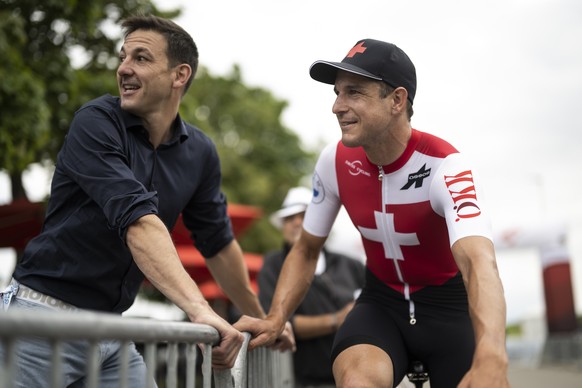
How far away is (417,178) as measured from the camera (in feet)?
12.6

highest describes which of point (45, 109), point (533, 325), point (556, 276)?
point (45, 109)

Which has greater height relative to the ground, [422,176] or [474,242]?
[422,176]

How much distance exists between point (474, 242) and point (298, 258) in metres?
1.40

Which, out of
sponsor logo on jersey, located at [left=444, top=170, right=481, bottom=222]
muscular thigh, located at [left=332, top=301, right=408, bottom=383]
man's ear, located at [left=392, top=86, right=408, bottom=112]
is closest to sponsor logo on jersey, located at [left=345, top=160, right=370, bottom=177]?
man's ear, located at [left=392, top=86, right=408, bottom=112]

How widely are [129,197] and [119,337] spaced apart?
1296mm

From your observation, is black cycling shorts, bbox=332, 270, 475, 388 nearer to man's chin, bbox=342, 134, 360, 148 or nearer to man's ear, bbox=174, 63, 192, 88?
man's chin, bbox=342, 134, 360, 148

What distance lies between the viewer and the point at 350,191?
4.16m

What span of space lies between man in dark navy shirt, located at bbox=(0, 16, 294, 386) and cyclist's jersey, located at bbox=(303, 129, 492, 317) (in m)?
0.78

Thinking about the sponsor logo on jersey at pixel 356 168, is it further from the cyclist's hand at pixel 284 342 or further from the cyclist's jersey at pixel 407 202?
the cyclist's hand at pixel 284 342

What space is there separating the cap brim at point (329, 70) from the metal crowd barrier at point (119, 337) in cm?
144

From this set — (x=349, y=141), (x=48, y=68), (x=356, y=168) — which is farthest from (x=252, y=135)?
(x=349, y=141)

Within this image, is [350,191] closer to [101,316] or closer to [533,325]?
[101,316]

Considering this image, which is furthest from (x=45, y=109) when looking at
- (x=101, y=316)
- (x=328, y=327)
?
(x=101, y=316)

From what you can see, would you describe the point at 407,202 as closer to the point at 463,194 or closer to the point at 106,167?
the point at 463,194
